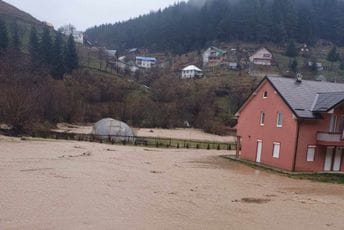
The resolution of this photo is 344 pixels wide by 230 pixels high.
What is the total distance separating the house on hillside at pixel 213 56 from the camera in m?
142

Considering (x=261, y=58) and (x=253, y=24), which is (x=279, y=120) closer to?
(x=261, y=58)

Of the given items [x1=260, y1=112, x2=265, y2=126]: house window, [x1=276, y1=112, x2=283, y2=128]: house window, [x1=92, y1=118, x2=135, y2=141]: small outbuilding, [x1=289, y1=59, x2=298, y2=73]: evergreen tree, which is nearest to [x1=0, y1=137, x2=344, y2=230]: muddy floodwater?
[x1=276, y1=112, x2=283, y2=128]: house window

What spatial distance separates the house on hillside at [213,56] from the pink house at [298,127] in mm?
102910

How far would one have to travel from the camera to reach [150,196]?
2142cm

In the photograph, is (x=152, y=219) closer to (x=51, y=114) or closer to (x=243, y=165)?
(x=243, y=165)

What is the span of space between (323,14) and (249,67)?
59.5 m

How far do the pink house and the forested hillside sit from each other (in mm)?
119114

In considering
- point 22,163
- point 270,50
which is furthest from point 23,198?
point 270,50

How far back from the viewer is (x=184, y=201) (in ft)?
67.9

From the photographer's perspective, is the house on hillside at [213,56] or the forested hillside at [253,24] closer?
the house on hillside at [213,56]

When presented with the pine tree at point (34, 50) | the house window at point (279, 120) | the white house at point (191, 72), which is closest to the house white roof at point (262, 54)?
the white house at point (191, 72)

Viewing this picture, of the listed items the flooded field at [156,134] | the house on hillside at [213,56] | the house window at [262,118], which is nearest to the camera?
the house window at [262,118]

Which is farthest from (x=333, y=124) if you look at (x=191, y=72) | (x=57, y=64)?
(x=191, y=72)

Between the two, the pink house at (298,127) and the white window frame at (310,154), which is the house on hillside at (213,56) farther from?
the white window frame at (310,154)
